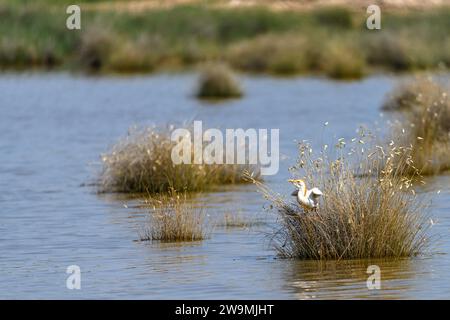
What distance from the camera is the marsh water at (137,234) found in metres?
12.3

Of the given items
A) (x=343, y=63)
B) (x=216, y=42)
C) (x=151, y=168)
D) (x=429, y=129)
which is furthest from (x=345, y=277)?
(x=216, y=42)

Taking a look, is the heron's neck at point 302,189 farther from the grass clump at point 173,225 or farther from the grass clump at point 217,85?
the grass clump at point 217,85

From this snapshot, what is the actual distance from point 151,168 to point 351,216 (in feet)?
21.8

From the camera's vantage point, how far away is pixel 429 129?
21219 millimetres

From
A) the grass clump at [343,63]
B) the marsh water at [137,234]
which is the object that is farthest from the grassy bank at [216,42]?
the marsh water at [137,234]

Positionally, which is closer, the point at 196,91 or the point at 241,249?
the point at 241,249

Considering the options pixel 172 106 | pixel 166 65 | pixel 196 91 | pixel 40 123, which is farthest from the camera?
pixel 166 65

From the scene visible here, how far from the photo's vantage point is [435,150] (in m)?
20.8

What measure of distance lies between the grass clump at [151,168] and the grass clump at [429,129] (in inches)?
100

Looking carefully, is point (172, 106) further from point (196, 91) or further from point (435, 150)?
point (435, 150)
